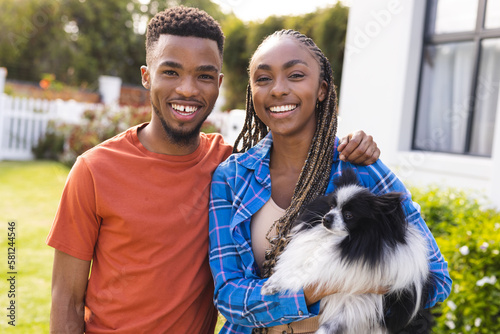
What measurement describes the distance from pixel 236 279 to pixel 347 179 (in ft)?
2.28

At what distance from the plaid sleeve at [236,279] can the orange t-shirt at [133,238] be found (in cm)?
12

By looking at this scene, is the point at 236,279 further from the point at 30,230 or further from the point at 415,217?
the point at 30,230

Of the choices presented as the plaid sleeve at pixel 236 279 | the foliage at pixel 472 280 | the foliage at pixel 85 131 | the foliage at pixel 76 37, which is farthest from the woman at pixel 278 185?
the foliage at pixel 76 37

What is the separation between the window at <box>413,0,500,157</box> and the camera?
6402 millimetres

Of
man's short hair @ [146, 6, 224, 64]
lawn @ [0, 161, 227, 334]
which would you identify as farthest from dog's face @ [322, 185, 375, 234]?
lawn @ [0, 161, 227, 334]

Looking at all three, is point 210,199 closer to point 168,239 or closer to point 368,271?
point 168,239

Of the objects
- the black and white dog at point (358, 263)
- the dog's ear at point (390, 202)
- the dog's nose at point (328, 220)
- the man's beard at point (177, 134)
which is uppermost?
the man's beard at point (177, 134)

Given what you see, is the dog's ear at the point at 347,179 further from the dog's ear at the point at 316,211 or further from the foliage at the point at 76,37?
the foliage at the point at 76,37

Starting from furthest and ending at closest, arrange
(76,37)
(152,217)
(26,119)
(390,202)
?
(76,37), (26,119), (152,217), (390,202)

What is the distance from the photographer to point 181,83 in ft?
7.97

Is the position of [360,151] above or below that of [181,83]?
below

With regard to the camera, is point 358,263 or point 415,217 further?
point 415,217

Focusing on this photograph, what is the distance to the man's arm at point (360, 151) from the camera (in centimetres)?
226

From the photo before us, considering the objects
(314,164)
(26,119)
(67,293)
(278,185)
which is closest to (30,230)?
(67,293)
